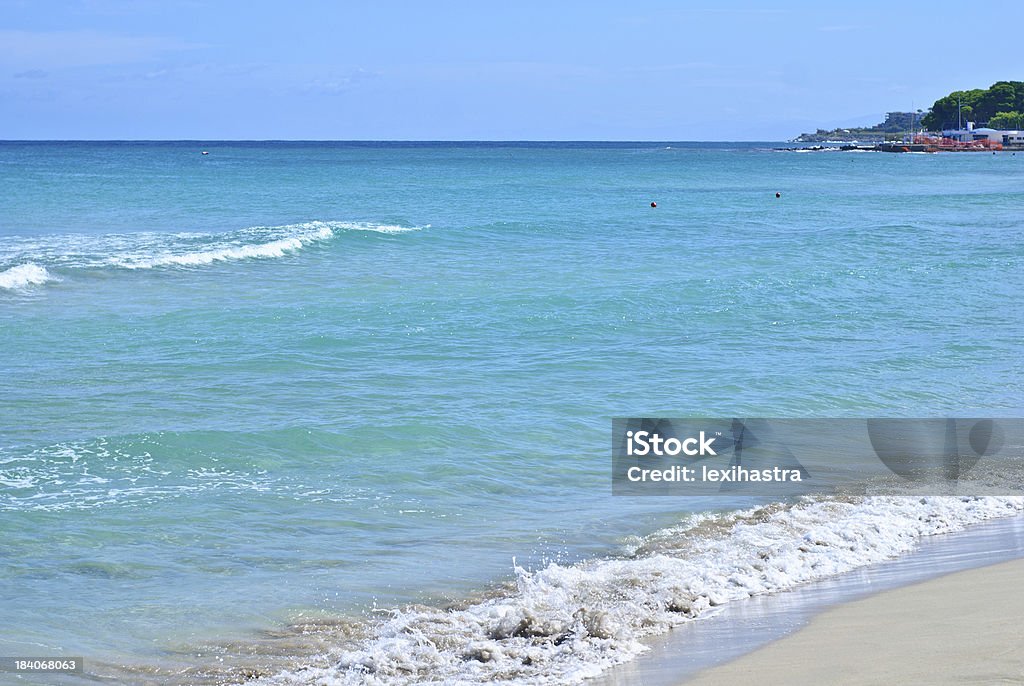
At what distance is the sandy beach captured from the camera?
215 inches

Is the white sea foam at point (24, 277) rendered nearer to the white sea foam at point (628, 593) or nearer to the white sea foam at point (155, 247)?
the white sea foam at point (155, 247)

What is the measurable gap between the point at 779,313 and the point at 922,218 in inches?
873

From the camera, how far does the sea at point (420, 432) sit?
657 cm

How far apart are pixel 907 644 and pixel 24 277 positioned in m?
18.1

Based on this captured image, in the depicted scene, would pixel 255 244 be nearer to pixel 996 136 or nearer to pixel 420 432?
pixel 420 432

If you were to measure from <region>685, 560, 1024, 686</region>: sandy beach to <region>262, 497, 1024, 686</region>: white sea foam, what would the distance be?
67 centimetres

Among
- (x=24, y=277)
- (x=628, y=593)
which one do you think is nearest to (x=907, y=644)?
(x=628, y=593)

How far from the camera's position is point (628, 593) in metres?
6.89

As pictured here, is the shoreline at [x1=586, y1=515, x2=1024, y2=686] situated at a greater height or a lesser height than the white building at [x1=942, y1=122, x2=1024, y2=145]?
lesser

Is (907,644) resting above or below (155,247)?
below

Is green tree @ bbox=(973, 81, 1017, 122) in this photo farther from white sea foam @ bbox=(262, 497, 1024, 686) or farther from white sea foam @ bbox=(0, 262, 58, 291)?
white sea foam @ bbox=(262, 497, 1024, 686)

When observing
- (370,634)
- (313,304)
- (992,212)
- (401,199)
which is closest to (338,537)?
(370,634)

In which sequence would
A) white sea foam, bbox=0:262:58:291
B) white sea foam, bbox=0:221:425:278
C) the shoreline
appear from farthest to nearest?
white sea foam, bbox=0:221:425:278 < white sea foam, bbox=0:262:58:291 < the shoreline

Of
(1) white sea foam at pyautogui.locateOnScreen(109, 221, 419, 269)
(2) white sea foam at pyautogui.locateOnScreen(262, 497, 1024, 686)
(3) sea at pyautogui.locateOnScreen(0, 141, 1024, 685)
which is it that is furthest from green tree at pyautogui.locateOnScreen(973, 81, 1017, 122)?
(2) white sea foam at pyautogui.locateOnScreen(262, 497, 1024, 686)
